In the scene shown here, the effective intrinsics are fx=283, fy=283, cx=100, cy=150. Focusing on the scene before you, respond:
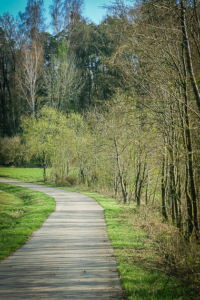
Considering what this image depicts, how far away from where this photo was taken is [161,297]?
180 inches

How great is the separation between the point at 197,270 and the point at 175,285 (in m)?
0.55

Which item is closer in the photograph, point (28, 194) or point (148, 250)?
point (148, 250)

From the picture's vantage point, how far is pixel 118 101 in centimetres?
1394

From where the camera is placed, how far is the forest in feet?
26.1

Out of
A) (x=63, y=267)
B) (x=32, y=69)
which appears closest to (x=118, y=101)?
(x=63, y=267)

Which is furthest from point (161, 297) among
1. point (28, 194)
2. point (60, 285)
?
point (28, 194)

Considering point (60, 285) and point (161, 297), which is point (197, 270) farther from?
point (60, 285)

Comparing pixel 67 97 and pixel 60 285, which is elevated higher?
pixel 67 97

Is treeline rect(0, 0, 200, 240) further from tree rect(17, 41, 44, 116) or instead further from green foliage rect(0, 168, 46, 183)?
green foliage rect(0, 168, 46, 183)

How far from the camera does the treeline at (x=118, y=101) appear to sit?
26.1 ft

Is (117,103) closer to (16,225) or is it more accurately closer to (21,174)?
(16,225)

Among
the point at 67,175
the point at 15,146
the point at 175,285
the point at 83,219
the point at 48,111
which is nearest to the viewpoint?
the point at 175,285

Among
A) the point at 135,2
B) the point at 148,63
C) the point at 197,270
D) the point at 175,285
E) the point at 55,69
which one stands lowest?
the point at 175,285

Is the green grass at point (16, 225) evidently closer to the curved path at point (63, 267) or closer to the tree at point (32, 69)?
the curved path at point (63, 267)
